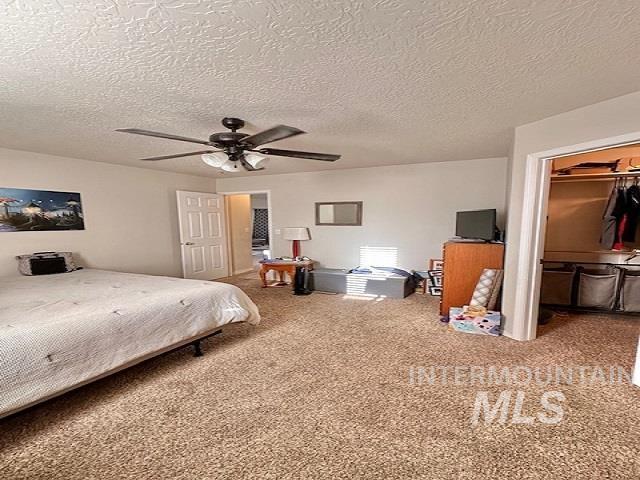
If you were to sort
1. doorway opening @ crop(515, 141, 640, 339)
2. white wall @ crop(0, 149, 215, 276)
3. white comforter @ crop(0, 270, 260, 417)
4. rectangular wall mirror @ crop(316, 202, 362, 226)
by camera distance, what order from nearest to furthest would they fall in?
white comforter @ crop(0, 270, 260, 417) → doorway opening @ crop(515, 141, 640, 339) → white wall @ crop(0, 149, 215, 276) → rectangular wall mirror @ crop(316, 202, 362, 226)

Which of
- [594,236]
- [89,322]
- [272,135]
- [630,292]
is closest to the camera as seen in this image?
[89,322]

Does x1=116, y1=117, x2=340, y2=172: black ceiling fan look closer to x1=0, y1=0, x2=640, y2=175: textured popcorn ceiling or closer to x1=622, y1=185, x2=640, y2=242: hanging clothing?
x1=0, y1=0, x2=640, y2=175: textured popcorn ceiling

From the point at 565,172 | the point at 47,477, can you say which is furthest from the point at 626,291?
the point at 47,477

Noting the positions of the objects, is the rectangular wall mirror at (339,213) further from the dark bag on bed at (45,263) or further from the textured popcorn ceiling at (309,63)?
the dark bag on bed at (45,263)

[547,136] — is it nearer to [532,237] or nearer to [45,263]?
[532,237]

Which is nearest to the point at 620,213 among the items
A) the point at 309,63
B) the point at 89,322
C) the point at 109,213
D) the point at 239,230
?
the point at 309,63

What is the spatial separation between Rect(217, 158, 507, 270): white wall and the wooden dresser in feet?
4.23

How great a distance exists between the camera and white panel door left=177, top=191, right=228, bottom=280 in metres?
5.20

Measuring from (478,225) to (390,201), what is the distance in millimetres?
1651

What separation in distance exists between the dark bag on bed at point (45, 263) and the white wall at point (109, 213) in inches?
6.8

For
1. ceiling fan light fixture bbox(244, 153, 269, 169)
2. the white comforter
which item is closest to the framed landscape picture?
the white comforter

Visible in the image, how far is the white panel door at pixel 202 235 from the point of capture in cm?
520

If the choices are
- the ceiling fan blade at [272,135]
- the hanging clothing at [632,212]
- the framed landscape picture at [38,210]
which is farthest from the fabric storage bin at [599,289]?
the framed landscape picture at [38,210]

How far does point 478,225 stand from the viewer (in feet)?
11.5
